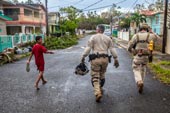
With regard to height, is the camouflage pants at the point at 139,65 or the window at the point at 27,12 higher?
the window at the point at 27,12

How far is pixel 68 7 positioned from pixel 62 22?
548 centimetres

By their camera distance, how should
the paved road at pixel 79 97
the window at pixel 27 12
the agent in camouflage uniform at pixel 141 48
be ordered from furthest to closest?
the window at pixel 27 12 < the agent in camouflage uniform at pixel 141 48 < the paved road at pixel 79 97

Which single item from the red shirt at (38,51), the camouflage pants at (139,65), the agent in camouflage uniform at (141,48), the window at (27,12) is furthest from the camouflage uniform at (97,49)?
the window at (27,12)

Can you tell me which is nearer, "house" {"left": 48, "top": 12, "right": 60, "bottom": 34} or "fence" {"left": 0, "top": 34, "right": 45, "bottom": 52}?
"fence" {"left": 0, "top": 34, "right": 45, "bottom": 52}

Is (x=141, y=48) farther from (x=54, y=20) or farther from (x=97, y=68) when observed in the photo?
(x=54, y=20)

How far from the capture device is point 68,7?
64250 mm

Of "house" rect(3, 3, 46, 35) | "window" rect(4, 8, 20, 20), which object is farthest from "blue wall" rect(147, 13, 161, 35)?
"window" rect(4, 8, 20, 20)

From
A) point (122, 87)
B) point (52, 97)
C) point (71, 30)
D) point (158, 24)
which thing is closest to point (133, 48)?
point (122, 87)

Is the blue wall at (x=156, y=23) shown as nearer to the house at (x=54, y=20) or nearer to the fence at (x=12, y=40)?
the house at (x=54, y=20)

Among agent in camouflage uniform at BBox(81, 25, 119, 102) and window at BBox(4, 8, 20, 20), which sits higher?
window at BBox(4, 8, 20, 20)

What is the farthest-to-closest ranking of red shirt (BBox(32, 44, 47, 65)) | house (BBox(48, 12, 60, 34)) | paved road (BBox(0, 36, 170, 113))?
house (BBox(48, 12, 60, 34)) < red shirt (BBox(32, 44, 47, 65)) < paved road (BBox(0, 36, 170, 113))

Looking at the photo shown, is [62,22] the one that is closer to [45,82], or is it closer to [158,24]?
[158,24]

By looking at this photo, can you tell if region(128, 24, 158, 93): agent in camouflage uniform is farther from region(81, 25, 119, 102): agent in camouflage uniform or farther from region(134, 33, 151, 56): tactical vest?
region(81, 25, 119, 102): agent in camouflage uniform

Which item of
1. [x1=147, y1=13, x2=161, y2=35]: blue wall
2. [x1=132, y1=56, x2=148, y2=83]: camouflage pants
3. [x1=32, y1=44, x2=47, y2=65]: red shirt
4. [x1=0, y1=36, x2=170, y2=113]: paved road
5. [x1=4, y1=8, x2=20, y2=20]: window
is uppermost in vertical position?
[x1=4, y1=8, x2=20, y2=20]: window
